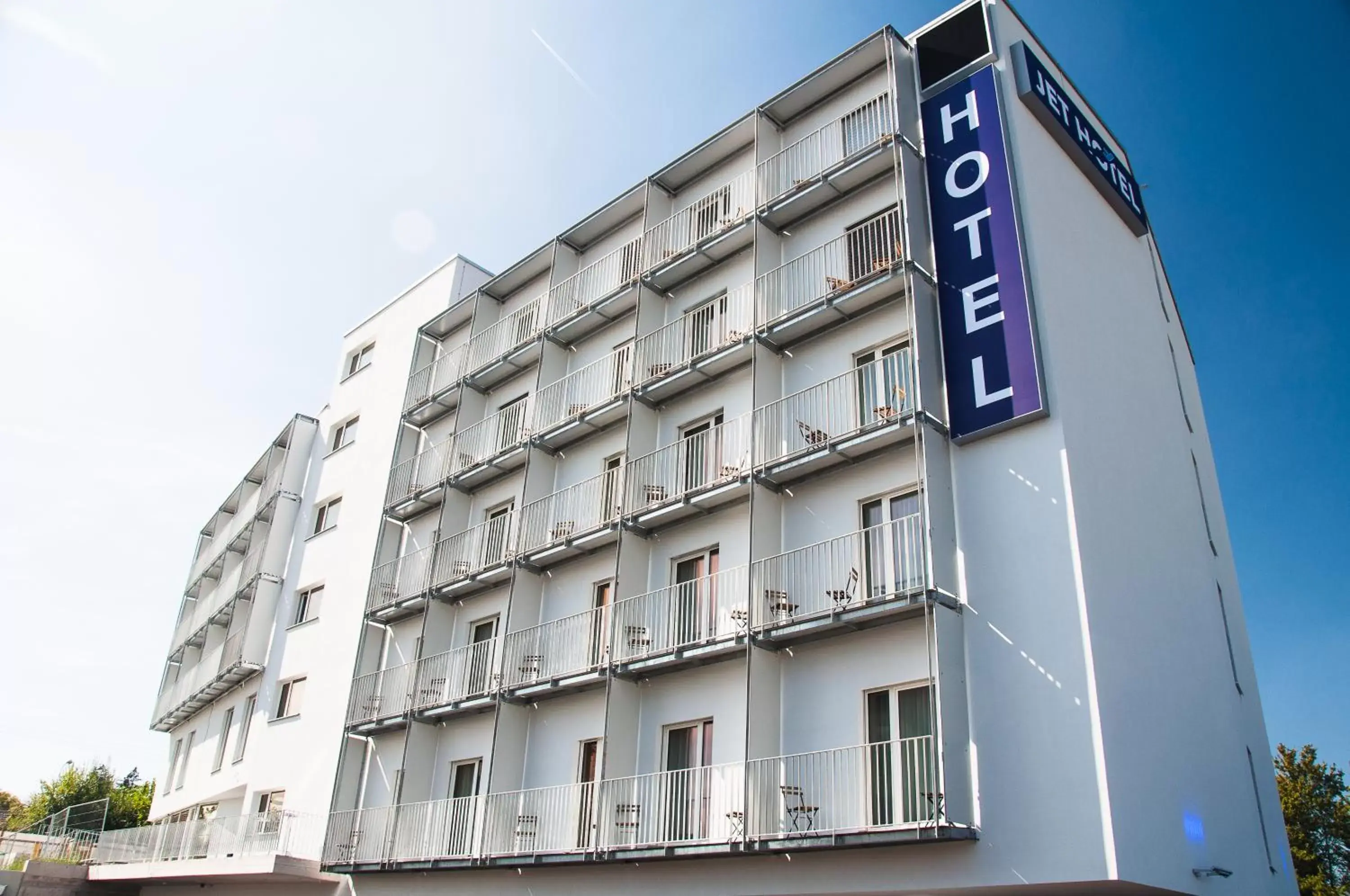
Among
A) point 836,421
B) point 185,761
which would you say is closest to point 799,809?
point 836,421

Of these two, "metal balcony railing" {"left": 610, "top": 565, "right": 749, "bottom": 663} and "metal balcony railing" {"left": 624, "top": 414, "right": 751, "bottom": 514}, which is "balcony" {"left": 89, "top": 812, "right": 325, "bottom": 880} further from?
"metal balcony railing" {"left": 624, "top": 414, "right": 751, "bottom": 514}

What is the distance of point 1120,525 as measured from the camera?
1541cm

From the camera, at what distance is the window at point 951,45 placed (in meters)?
18.7

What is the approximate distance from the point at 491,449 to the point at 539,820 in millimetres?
9497

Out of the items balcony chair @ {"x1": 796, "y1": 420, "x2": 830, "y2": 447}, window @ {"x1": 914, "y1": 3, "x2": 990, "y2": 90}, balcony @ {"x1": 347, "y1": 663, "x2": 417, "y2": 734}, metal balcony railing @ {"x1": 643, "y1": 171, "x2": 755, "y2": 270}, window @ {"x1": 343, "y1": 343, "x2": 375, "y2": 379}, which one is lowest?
balcony @ {"x1": 347, "y1": 663, "x2": 417, "y2": 734}

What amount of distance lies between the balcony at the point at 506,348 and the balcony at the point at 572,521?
4.51 metres

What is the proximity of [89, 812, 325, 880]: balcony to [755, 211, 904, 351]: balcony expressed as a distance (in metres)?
15.5

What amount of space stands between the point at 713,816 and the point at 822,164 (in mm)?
12447

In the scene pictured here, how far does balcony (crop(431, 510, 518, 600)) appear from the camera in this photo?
22047 mm

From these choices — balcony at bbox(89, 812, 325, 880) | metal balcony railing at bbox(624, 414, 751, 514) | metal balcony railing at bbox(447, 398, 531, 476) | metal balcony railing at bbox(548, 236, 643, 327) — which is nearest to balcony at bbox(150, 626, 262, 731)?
balcony at bbox(89, 812, 325, 880)

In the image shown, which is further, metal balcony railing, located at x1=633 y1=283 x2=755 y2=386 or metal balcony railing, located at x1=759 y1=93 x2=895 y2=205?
metal balcony railing, located at x1=633 y1=283 x2=755 y2=386

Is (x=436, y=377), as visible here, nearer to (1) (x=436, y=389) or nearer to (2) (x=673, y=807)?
(1) (x=436, y=389)

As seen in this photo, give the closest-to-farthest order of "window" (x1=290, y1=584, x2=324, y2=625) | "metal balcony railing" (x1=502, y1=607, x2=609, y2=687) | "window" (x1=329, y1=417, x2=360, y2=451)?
"metal balcony railing" (x1=502, y1=607, x2=609, y2=687)
"window" (x1=290, y1=584, x2=324, y2=625)
"window" (x1=329, y1=417, x2=360, y2=451)

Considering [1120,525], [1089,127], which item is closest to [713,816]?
[1120,525]
